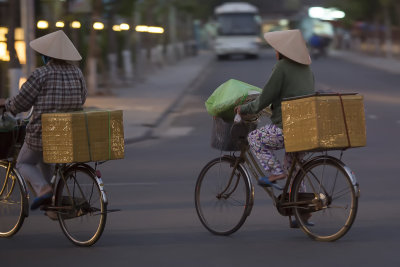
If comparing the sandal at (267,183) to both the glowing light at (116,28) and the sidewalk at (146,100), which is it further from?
the glowing light at (116,28)

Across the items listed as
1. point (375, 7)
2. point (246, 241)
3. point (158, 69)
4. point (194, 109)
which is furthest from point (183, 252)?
point (375, 7)

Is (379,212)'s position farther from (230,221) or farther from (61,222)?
(61,222)

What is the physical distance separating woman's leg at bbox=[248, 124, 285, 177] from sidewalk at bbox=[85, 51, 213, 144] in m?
9.10

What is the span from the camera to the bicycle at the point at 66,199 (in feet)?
24.5

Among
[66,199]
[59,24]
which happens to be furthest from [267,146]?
[59,24]

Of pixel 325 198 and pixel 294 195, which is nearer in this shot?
pixel 325 198

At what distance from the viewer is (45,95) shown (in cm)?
763

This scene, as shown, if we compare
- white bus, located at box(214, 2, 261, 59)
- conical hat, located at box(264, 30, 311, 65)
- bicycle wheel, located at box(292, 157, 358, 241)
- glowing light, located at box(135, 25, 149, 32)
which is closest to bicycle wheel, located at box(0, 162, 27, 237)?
bicycle wheel, located at box(292, 157, 358, 241)

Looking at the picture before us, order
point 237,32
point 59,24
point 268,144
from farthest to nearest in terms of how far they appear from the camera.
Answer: point 237,32
point 59,24
point 268,144

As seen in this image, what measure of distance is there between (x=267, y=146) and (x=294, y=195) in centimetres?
43

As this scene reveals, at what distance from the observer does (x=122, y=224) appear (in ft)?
28.6

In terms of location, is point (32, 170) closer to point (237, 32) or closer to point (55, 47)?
point (55, 47)

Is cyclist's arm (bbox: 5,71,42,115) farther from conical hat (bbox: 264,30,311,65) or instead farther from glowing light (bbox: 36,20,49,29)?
glowing light (bbox: 36,20,49,29)

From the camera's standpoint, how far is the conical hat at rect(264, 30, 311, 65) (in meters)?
7.59
